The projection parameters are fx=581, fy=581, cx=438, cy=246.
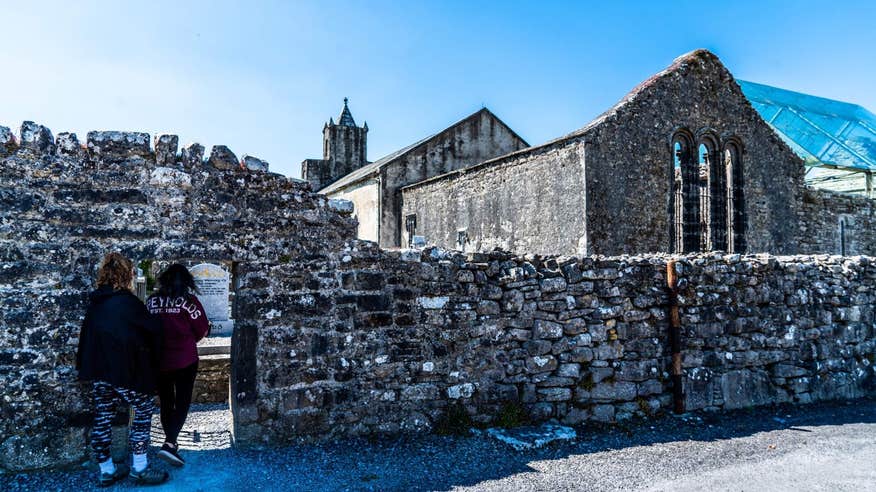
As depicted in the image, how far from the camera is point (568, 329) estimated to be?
619 cm

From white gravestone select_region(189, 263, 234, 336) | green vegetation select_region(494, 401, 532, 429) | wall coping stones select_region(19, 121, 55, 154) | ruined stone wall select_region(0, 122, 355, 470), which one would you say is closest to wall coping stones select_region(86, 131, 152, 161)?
ruined stone wall select_region(0, 122, 355, 470)

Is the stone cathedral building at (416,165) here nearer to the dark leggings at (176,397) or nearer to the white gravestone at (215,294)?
the white gravestone at (215,294)

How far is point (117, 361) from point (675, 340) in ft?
18.3

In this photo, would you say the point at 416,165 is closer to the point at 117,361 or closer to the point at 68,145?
the point at 68,145

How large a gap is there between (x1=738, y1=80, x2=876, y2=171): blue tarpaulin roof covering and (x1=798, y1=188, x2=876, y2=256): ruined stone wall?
2.98 metres

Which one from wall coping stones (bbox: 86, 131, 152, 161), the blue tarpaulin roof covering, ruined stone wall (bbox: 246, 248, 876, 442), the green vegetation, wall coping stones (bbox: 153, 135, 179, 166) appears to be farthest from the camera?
the blue tarpaulin roof covering

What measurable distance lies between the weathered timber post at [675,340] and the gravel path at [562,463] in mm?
390

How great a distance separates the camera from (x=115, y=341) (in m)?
4.26

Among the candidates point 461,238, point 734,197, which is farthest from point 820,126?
point 461,238

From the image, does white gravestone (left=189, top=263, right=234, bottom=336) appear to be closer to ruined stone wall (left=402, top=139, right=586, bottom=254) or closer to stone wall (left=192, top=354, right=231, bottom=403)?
stone wall (left=192, top=354, right=231, bottom=403)

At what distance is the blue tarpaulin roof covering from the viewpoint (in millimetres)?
22125

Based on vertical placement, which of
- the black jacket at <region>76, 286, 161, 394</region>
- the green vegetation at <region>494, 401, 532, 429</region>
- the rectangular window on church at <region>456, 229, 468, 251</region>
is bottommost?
the green vegetation at <region>494, 401, 532, 429</region>

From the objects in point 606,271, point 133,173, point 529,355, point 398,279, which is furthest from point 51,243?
point 606,271

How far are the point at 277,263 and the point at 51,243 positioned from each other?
1770 mm
